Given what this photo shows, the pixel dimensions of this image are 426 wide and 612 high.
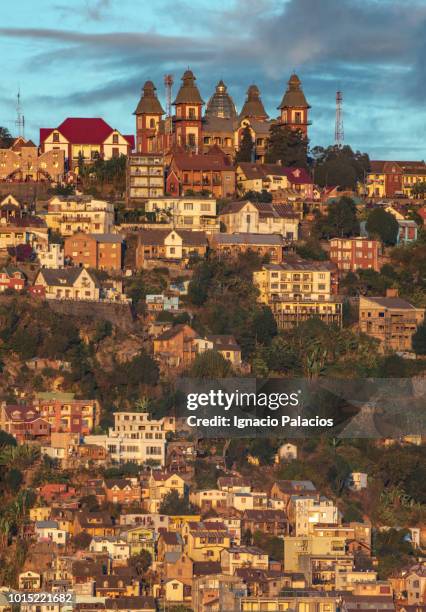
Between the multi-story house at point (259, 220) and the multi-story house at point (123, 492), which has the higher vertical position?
the multi-story house at point (259, 220)

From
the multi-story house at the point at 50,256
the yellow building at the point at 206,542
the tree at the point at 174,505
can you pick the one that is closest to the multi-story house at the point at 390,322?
the multi-story house at the point at 50,256

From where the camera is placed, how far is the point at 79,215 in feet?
300

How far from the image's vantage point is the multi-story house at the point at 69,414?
7631 centimetres

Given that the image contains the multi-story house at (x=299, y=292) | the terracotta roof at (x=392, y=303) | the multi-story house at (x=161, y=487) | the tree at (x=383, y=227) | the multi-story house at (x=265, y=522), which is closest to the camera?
the multi-story house at (x=265, y=522)

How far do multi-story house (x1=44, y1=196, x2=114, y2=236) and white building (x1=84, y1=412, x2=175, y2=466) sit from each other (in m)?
16.6

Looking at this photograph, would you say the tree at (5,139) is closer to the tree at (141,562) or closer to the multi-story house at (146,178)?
the multi-story house at (146,178)

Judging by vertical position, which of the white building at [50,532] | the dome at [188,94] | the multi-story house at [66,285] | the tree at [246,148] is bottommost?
the white building at [50,532]

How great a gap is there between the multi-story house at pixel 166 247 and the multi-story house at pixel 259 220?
9.39 feet

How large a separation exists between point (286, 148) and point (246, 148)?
5.42 feet

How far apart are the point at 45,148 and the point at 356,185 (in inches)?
508

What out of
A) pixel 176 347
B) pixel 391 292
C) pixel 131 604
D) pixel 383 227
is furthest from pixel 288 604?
pixel 383 227

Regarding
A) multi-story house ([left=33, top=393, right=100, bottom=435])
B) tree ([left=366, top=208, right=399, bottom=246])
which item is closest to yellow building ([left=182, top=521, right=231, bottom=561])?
multi-story house ([left=33, top=393, right=100, bottom=435])

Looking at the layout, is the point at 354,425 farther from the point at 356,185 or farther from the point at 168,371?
the point at 356,185

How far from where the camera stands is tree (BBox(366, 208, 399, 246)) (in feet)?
304
